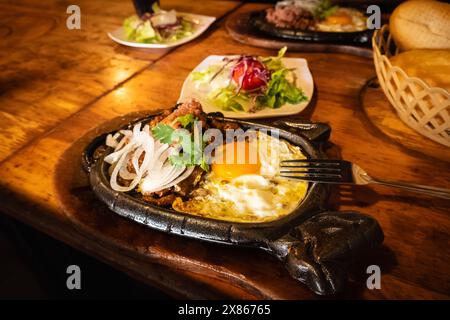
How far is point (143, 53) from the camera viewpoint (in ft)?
11.3

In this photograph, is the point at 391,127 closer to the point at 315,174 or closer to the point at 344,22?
the point at 315,174

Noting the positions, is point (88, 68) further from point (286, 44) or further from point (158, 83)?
point (286, 44)

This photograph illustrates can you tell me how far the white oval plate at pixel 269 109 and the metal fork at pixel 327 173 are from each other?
652 mm

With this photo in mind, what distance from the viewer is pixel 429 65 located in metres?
2.01

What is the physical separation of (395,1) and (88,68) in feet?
11.2

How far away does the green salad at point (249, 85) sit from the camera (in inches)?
94.9

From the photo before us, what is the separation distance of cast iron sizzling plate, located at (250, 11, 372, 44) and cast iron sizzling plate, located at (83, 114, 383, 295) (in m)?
1.99

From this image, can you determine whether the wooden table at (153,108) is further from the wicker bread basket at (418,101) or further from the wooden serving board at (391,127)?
the wicker bread basket at (418,101)

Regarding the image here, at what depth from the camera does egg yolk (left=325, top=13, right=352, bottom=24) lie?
11.1ft

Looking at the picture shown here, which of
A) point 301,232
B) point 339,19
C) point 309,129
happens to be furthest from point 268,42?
point 301,232

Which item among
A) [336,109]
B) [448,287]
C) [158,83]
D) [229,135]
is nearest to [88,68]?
[158,83]

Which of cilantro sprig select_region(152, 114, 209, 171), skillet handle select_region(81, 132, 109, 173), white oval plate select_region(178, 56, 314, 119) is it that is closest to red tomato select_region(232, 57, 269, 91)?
white oval plate select_region(178, 56, 314, 119)

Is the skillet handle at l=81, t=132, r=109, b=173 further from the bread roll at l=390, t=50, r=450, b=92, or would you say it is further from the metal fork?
the bread roll at l=390, t=50, r=450, b=92

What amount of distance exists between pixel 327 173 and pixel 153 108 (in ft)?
4.70
